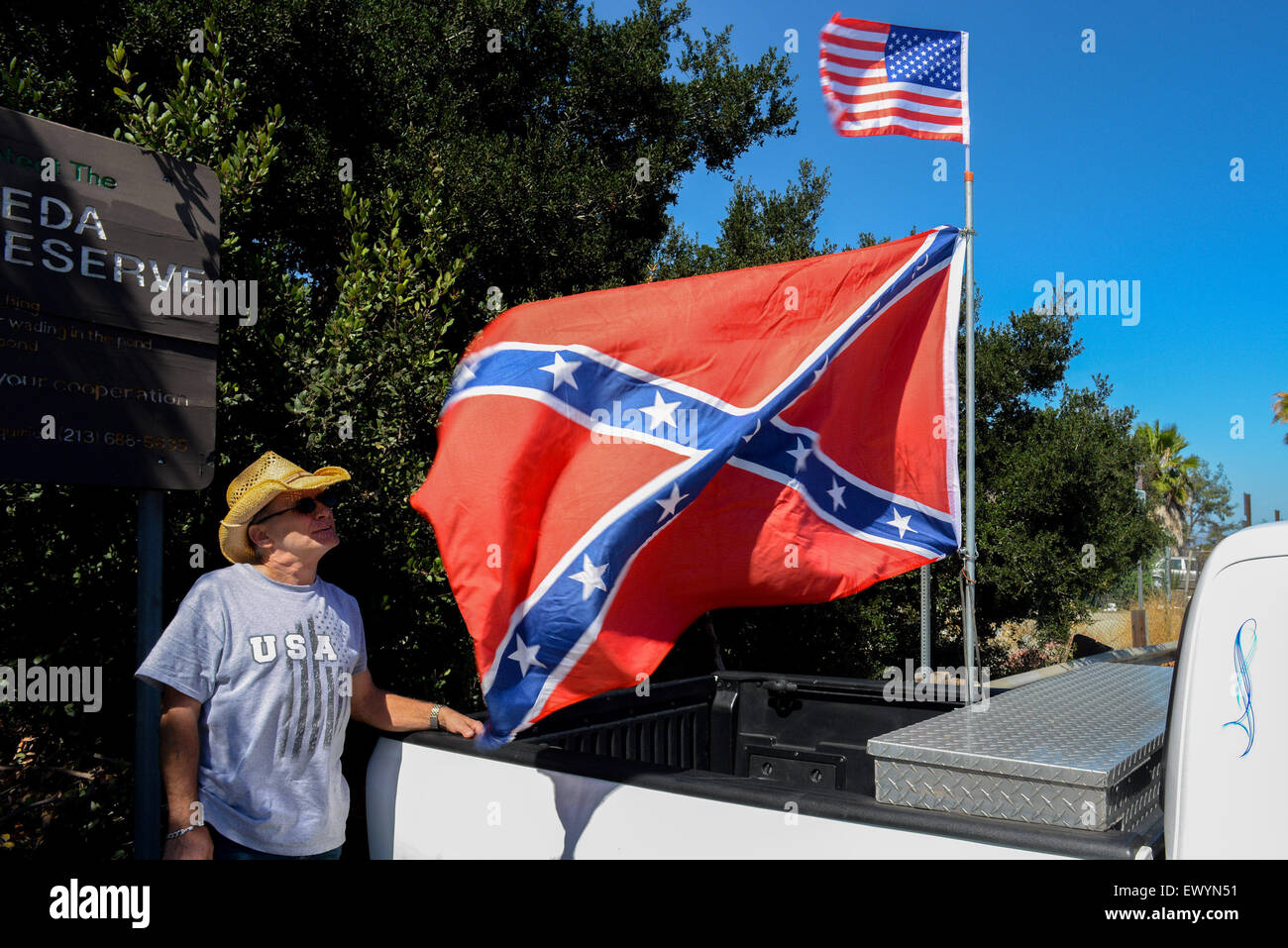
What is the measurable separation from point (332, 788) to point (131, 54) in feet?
18.9

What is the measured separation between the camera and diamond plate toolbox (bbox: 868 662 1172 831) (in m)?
2.36

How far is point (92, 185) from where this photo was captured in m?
3.15

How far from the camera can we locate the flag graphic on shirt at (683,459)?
3088 millimetres

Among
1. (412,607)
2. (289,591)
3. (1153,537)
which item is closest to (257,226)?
(412,607)

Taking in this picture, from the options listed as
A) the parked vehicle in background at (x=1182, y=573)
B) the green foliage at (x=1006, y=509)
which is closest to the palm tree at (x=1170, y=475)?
the parked vehicle in background at (x=1182, y=573)

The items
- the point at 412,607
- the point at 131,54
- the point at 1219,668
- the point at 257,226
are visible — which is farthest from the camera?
the point at 257,226

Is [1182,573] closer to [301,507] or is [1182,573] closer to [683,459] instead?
[683,459]

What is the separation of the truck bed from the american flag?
141 inches

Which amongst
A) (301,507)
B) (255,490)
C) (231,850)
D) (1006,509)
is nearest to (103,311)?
(255,490)

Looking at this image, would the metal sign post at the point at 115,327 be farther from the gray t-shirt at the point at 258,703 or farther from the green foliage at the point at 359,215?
the green foliage at the point at 359,215

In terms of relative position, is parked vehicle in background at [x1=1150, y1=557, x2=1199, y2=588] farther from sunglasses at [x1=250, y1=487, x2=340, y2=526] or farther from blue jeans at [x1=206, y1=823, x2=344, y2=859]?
blue jeans at [x1=206, y1=823, x2=344, y2=859]

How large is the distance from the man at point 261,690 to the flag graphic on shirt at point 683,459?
17.7 inches

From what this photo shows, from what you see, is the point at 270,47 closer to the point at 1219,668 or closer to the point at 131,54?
the point at 131,54

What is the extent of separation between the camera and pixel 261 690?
2.86 metres
